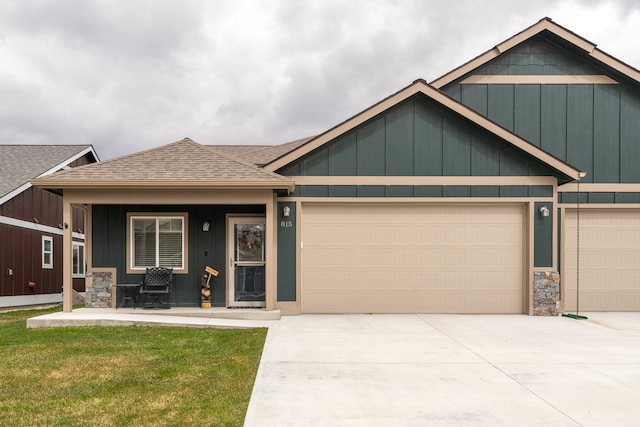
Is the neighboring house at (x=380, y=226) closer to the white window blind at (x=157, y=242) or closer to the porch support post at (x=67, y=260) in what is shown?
the white window blind at (x=157, y=242)

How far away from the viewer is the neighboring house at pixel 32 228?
13688mm

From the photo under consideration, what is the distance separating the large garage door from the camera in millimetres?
10203

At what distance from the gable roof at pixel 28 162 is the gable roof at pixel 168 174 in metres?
5.19

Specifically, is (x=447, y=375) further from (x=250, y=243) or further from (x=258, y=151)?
(x=258, y=151)

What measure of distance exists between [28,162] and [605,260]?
17483 mm

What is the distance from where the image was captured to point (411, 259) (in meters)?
10.3

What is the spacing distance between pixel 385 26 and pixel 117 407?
1435 centimetres

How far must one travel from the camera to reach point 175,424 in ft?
12.9

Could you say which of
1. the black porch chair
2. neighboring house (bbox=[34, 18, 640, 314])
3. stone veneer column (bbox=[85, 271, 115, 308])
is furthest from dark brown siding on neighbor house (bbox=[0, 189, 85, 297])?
the black porch chair

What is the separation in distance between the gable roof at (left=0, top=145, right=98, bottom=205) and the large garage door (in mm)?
8998

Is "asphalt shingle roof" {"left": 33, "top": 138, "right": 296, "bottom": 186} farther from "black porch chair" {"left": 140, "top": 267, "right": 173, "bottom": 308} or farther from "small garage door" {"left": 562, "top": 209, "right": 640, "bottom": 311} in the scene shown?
"small garage door" {"left": 562, "top": 209, "right": 640, "bottom": 311}

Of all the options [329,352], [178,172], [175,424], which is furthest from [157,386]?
[178,172]

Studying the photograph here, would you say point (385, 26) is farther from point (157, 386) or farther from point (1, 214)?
point (157, 386)

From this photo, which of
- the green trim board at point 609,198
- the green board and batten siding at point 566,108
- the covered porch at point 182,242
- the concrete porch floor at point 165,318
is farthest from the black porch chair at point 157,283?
the green trim board at point 609,198
